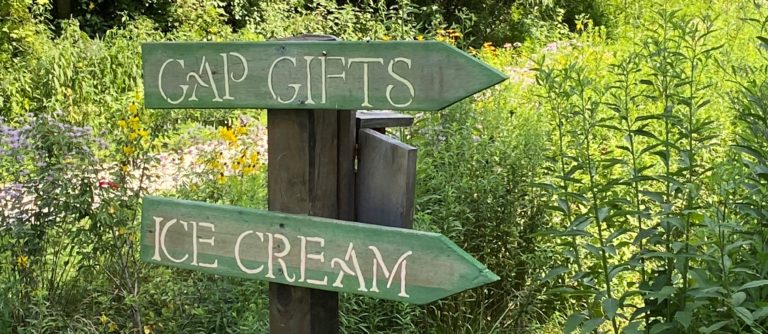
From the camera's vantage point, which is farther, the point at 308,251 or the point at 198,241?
the point at 198,241

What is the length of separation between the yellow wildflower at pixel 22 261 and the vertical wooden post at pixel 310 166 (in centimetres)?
168

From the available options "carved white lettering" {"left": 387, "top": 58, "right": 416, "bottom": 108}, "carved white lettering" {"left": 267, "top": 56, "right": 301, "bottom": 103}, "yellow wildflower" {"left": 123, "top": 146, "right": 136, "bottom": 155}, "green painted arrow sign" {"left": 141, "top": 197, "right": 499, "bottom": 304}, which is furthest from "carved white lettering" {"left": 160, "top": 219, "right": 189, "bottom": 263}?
"yellow wildflower" {"left": 123, "top": 146, "right": 136, "bottom": 155}

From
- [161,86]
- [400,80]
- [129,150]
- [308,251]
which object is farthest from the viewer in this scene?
[129,150]

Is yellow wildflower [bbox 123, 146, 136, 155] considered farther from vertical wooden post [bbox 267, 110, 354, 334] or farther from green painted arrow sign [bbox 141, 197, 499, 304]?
vertical wooden post [bbox 267, 110, 354, 334]

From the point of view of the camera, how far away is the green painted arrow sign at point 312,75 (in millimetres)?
1857

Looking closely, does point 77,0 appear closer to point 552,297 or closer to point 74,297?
point 74,297

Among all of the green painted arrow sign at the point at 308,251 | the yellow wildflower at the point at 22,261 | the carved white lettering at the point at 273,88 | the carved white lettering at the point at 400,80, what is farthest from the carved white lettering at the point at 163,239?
the yellow wildflower at the point at 22,261

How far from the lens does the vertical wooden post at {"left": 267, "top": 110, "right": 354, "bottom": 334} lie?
6.81 feet

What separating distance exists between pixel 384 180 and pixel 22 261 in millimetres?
1963

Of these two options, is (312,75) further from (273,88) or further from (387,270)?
(387,270)

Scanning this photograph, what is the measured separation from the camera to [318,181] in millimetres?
2084

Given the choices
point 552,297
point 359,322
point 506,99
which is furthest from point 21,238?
point 506,99

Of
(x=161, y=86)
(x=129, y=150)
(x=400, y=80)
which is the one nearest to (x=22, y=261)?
(x=129, y=150)

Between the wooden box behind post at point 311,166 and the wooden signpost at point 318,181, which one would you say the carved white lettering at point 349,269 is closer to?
the wooden signpost at point 318,181
